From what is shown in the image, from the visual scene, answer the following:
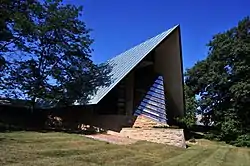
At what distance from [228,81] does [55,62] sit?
15.3 metres

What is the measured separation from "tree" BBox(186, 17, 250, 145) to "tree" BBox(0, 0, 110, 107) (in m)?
12.1

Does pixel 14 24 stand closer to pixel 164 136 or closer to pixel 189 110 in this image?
pixel 164 136

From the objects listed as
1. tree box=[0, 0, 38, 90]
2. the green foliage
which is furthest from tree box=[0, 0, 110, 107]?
the green foliage

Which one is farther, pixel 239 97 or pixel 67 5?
pixel 239 97

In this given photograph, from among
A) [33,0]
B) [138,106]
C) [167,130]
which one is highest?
[33,0]

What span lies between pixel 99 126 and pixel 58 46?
222 inches

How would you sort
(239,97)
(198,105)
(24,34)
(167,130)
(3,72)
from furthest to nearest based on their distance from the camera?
(198,105) → (239,97) → (3,72) → (24,34) → (167,130)

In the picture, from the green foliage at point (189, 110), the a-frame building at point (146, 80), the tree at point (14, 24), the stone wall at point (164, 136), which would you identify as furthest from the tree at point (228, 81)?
the tree at point (14, 24)

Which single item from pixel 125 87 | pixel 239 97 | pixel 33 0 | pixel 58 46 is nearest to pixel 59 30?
pixel 58 46

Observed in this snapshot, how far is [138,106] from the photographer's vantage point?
62.1 ft

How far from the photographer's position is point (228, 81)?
26.2 meters

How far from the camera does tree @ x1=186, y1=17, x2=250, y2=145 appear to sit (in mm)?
24625

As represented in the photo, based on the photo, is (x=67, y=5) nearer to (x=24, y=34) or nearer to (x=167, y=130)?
(x=24, y=34)

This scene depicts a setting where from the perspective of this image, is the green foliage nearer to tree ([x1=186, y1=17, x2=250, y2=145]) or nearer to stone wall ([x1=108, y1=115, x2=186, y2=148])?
A: tree ([x1=186, y1=17, x2=250, y2=145])
